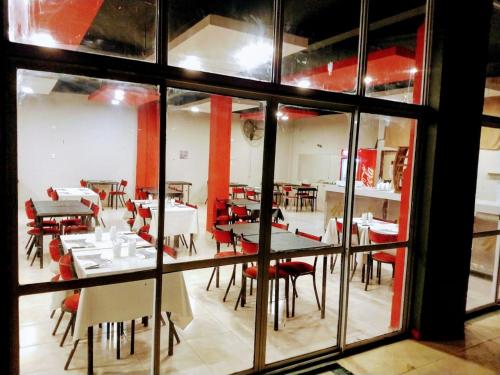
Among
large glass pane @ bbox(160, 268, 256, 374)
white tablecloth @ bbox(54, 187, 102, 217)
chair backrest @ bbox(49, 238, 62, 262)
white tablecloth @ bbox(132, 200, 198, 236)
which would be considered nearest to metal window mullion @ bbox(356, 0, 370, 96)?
large glass pane @ bbox(160, 268, 256, 374)

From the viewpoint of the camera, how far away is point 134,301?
8.79 feet

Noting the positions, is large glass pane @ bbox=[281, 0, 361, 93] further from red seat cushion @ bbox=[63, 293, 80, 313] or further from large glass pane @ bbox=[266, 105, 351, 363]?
red seat cushion @ bbox=[63, 293, 80, 313]

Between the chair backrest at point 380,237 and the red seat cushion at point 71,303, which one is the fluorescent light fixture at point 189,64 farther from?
the chair backrest at point 380,237

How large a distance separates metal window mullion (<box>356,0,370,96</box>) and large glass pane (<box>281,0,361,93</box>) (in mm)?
1459

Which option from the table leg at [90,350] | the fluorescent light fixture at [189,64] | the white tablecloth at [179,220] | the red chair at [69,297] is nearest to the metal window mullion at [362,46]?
the fluorescent light fixture at [189,64]

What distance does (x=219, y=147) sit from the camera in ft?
24.9

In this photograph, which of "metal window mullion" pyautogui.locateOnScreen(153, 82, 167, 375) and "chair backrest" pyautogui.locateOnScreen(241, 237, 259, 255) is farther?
"chair backrest" pyautogui.locateOnScreen(241, 237, 259, 255)

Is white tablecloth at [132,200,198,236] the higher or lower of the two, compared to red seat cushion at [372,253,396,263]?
higher

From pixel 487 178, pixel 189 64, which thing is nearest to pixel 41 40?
pixel 189 64

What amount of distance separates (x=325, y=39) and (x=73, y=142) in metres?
8.05

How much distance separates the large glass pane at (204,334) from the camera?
9.24 feet

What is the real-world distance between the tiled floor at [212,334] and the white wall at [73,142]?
610cm

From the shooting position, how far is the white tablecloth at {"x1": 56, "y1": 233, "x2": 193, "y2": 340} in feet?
8.29

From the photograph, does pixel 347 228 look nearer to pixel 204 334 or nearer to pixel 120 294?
pixel 204 334
